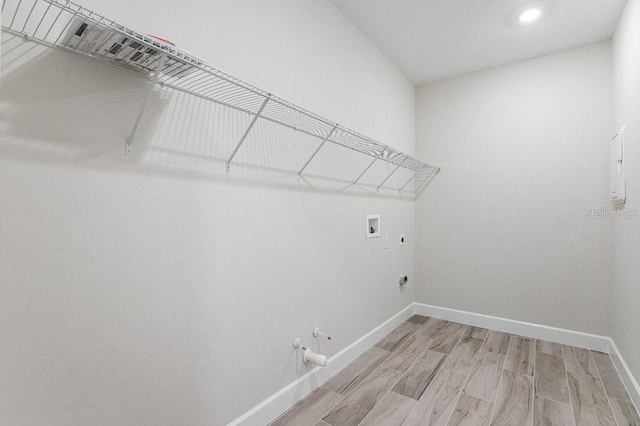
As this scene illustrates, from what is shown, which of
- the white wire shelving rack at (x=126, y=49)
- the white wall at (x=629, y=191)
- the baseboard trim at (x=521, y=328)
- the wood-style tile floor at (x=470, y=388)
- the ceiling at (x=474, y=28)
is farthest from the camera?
the baseboard trim at (x=521, y=328)

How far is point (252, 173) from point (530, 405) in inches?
80.6

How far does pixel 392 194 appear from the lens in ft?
9.32

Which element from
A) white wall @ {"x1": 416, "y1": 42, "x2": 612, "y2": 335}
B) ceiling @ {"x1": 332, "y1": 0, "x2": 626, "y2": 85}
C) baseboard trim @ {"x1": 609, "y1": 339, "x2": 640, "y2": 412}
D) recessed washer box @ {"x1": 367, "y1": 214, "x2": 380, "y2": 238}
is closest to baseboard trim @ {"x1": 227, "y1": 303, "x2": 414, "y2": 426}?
recessed washer box @ {"x1": 367, "y1": 214, "x2": 380, "y2": 238}

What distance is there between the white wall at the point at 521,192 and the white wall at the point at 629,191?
0.72 ft

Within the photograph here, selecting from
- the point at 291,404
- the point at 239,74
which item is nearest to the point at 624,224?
the point at 291,404

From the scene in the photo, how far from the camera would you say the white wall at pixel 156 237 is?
842 millimetres

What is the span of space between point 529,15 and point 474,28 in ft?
1.13

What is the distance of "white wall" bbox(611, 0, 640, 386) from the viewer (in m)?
1.73

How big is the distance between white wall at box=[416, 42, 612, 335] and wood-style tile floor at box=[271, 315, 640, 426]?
0.45 m

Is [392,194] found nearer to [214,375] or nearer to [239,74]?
[239,74]

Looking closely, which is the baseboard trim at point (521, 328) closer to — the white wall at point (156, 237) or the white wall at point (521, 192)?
the white wall at point (521, 192)

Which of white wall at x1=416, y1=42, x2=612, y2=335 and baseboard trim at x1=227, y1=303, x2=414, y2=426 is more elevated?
white wall at x1=416, y1=42, x2=612, y2=335

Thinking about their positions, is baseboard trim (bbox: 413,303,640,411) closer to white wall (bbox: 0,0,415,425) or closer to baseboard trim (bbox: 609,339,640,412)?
baseboard trim (bbox: 609,339,640,412)

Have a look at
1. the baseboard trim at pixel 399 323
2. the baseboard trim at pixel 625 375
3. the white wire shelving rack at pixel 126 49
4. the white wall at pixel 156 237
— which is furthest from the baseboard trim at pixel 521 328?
the white wire shelving rack at pixel 126 49
